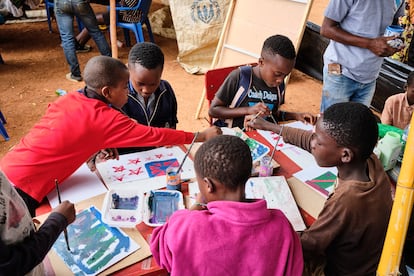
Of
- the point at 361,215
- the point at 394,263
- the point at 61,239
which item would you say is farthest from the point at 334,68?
the point at 61,239

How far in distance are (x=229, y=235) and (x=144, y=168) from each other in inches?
40.1

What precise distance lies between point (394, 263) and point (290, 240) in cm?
33

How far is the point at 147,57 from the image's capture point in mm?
2305

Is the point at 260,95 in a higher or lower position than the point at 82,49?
higher

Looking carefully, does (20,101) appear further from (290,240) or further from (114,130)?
(290,240)

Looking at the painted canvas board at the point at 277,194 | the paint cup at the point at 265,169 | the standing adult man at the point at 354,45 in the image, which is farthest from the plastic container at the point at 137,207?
the standing adult man at the point at 354,45

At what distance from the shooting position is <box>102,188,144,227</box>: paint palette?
1692mm

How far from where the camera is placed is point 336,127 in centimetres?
166

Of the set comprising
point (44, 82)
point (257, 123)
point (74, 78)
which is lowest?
point (44, 82)

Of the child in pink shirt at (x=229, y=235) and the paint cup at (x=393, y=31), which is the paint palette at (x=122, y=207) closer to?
the child in pink shirt at (x=229, y=235)

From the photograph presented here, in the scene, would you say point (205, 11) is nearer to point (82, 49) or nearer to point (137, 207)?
point (82, 49)

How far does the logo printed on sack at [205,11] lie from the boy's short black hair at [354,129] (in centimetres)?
409

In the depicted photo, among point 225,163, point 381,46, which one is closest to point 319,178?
point 225,163

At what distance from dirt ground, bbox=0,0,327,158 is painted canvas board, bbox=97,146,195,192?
6.83 ft
